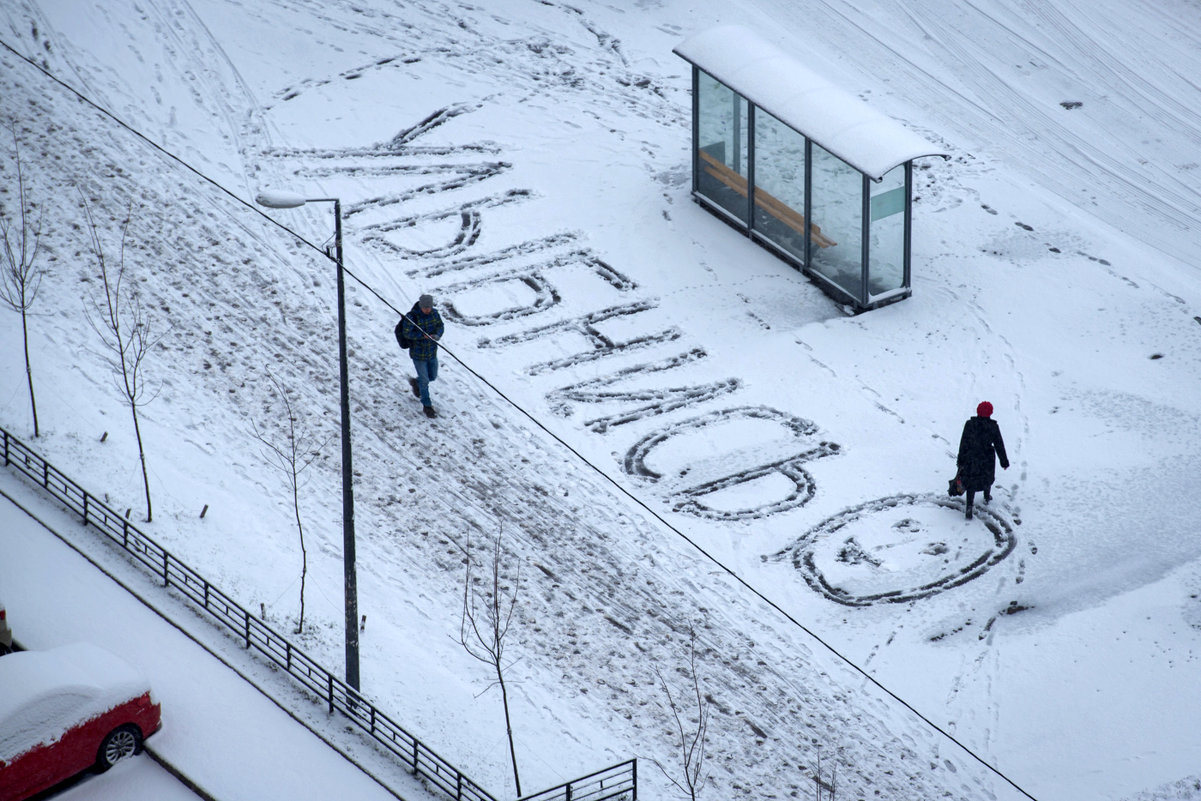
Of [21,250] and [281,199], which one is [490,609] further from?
[21,250]

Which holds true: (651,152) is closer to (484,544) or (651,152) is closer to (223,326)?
(223,326)

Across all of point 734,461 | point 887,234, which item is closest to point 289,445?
point 734,461

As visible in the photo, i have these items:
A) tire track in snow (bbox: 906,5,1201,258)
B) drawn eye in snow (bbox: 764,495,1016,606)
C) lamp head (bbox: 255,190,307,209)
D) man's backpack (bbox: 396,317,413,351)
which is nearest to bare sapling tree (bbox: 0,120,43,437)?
man's backpack (bbox: 396,317,413,351)

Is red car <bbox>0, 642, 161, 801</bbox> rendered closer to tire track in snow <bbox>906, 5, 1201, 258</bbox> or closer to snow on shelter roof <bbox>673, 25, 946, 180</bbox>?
snow on shelter roof <bbox>673, 25, 946, 180</bbox>

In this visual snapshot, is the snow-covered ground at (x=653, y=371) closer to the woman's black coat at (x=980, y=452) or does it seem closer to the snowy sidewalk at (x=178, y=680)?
the woman's black coat at (x=980, y=452)

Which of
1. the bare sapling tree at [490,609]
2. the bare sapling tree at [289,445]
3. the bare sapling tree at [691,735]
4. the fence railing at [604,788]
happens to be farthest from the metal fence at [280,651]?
the bare sapling tree at [289,445]

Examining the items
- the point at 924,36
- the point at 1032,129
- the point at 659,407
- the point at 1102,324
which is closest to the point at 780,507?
the point at 659,407
